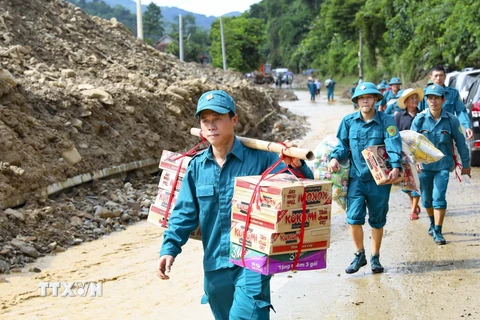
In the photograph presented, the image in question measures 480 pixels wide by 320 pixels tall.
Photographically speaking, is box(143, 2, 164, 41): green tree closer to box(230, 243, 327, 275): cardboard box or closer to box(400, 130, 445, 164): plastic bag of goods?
box(400, 130, 445, 164): plastic bag of goods

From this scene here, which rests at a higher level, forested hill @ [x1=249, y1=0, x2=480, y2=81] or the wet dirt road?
forested hill @ [x1=249, y1=0, x2=480, y2=81]

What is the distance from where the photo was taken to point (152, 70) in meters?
21.5

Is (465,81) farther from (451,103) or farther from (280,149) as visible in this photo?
(280,149)

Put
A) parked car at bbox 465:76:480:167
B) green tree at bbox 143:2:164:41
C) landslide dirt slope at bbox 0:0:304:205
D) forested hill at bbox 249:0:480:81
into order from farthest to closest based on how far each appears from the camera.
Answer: green tree at bbox 143:2:164:41 → forested hill at bbox 249:0:480:81 → parked car at bbox 465:76:480:167 → landslide dirt slope at bbox 0:0:304:205

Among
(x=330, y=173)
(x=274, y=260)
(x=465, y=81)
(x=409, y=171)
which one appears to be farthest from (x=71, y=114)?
(x=274, y=260)

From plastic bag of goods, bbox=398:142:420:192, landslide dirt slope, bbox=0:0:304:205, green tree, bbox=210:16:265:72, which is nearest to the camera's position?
plastic bag of goods, bbox=398:142:420:192

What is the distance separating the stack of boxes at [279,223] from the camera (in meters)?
4.02

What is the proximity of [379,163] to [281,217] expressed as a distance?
321 cm

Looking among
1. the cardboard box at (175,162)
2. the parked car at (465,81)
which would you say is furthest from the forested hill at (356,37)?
the cardboard box at (175,162)

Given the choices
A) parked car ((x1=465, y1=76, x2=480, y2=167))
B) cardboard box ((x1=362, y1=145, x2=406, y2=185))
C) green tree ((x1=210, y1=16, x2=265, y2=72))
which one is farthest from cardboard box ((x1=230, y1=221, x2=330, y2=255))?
green tree ((x1=210, y1=16, x2=265, y2=72))

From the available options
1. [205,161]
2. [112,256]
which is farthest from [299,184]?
[112,256]

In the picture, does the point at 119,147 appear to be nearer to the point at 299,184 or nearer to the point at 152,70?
the point at 152,70

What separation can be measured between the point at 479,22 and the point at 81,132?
1563cm

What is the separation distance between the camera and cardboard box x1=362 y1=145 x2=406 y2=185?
6.95 metres
